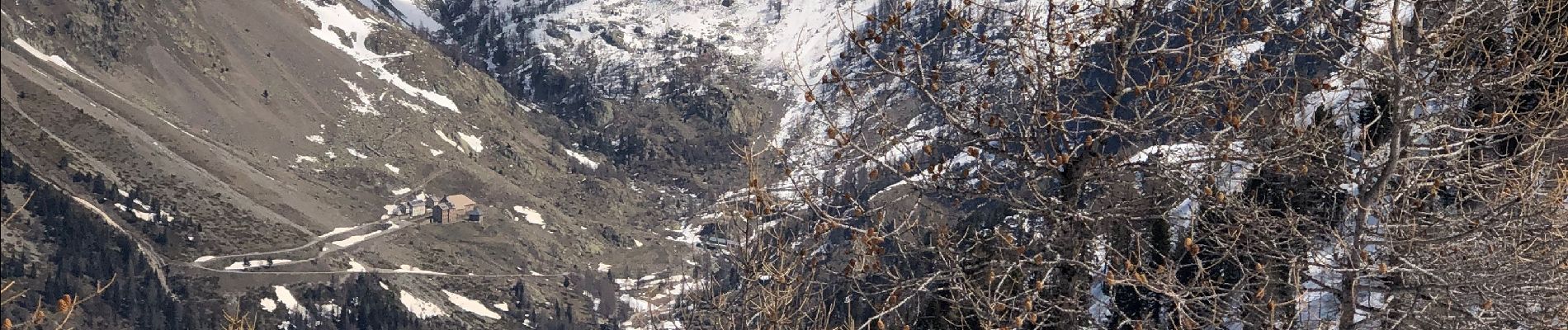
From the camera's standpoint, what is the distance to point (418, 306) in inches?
7037

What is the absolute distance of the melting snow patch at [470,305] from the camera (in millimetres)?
182625

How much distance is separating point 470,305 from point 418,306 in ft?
28.7

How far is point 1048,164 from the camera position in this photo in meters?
10.8

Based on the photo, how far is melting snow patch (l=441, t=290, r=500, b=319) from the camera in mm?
182625

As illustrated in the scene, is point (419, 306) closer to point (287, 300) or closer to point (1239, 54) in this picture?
point (287, 300)

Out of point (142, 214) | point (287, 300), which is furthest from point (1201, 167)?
point (142, 214)

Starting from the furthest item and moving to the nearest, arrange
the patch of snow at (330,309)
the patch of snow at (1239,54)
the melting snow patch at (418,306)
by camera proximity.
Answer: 1. the melting snow patch at (418,306)
2. the patch of snow at (330,309)
3. the patch of snow at (1239,54)

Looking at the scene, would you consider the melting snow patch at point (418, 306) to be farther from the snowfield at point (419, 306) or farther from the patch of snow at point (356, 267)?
the patch of snow at point (356, 267)

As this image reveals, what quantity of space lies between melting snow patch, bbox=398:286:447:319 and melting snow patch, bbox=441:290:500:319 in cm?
406

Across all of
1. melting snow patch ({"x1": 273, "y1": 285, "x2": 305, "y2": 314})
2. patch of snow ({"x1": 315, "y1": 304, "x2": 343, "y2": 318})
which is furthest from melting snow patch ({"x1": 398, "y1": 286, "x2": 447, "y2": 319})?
melting snow patch ({"x1": 273, "y1": 285, "x2": 305, "y2": 314})

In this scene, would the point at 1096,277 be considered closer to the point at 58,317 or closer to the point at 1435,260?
the point at 1435,260

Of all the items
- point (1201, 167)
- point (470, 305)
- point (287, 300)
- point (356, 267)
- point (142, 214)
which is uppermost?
point (1201, 167)

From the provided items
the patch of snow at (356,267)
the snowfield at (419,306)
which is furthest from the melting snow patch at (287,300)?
the patch of snow at (356,267)

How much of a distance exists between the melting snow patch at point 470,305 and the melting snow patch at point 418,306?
160 inches
